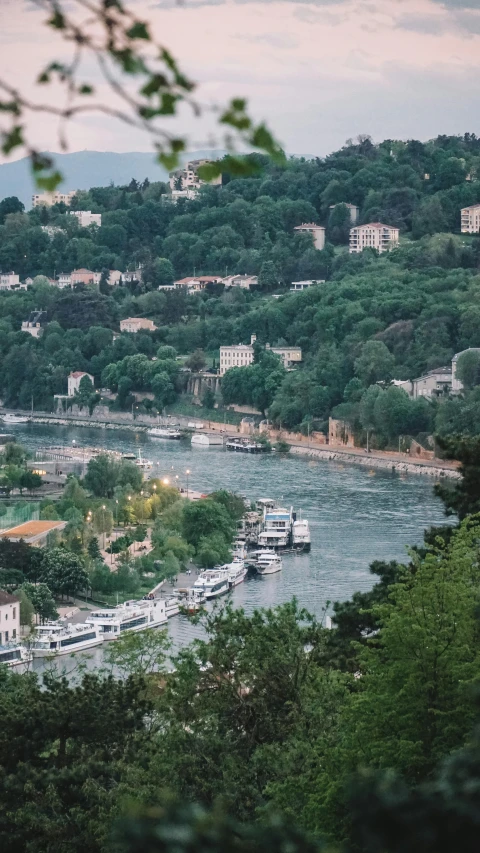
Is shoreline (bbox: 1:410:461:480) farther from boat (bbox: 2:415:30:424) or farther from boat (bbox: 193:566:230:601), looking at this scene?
boat (bbox: 193:566:230:601)

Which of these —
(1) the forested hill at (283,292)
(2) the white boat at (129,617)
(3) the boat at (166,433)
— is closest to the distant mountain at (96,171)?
(1) the forested hill at (283,292)

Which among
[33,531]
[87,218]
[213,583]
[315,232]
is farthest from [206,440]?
[87,218]

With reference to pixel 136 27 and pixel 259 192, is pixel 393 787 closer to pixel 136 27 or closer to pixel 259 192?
pixel 136 27

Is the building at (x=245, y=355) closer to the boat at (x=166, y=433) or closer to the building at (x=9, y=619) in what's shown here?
the boat at (x=166, y=433)

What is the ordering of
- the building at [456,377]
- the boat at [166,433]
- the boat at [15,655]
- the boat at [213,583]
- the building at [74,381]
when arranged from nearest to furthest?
1. the boat at [15,655]
2. the boat at [213,583]
3. the building at [456,377]
4. the boat at [166,433]
5. the building at [74,381]

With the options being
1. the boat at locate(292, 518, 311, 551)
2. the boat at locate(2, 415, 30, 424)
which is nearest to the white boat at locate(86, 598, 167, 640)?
the boat at locate(292, 518, 311, 551)

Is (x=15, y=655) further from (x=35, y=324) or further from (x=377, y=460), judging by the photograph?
(x=35, y=324)
